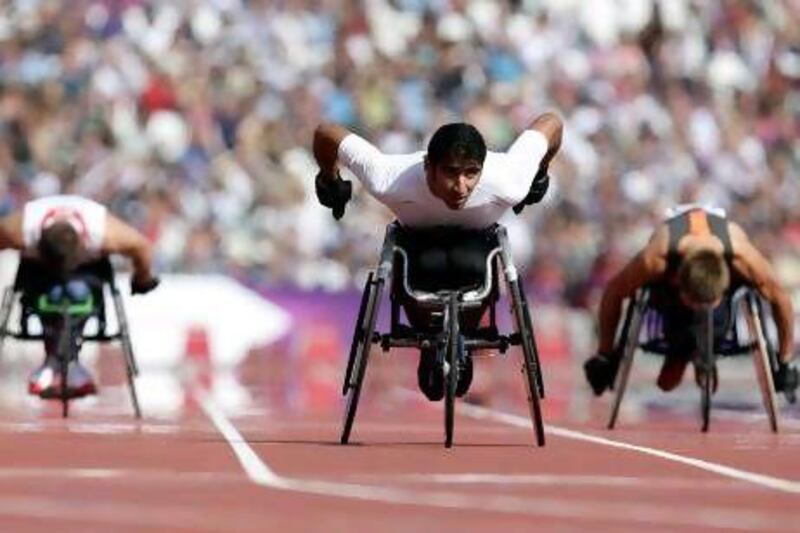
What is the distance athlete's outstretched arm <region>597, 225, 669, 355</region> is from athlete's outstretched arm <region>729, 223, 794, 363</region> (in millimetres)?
451

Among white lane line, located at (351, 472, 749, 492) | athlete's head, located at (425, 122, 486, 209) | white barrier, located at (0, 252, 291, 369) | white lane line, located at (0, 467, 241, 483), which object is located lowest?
white barrier, located at (0, 252, 291, 369)

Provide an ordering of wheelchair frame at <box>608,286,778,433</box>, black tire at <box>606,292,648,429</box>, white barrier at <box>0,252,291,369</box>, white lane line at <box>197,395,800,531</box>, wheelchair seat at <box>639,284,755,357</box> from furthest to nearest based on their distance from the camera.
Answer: white barrier at <box>0,252,291,369</box>
wheelchair seat at <box>639,284,755,357</box>
black tire at <box>606,292,648,429</box>
wheelchair frame at <box>608,286,778,433</box>
white lane line at <box>197,395,800,531</box>

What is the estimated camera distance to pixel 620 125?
3092 cm

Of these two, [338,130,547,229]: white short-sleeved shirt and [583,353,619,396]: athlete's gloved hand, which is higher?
[338,130,547,229]: white short-sleeved shirt

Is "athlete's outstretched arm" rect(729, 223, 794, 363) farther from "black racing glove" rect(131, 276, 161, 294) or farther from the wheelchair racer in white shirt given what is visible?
"black racing glove" rect(131, 276, 161, 294)

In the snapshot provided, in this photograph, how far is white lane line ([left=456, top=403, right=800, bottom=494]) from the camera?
29.5 feet

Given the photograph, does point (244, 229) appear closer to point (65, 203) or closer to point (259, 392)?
point (259, 392)

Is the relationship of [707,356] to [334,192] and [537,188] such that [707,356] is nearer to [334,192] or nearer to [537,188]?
[537,188]

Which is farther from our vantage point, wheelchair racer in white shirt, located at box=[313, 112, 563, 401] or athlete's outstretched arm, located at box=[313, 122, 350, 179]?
athlete's outstretched arm, located at box=[313, 122, 350, 179]

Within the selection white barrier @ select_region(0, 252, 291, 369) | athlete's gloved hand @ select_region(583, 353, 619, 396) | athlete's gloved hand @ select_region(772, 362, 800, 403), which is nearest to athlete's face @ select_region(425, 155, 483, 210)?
athlete's gloved hand @ select_region(583, 353, 619, 396)

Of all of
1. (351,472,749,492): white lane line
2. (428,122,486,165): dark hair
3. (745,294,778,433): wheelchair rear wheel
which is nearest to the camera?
(351,472,749,492): white lane line

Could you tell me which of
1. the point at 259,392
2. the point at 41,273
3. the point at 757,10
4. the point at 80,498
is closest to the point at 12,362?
the point at 259,392

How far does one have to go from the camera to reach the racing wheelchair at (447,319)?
1095 centimetres

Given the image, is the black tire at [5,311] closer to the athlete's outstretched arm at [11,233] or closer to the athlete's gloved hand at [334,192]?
the athlete's outstretched arm at [11,233]
